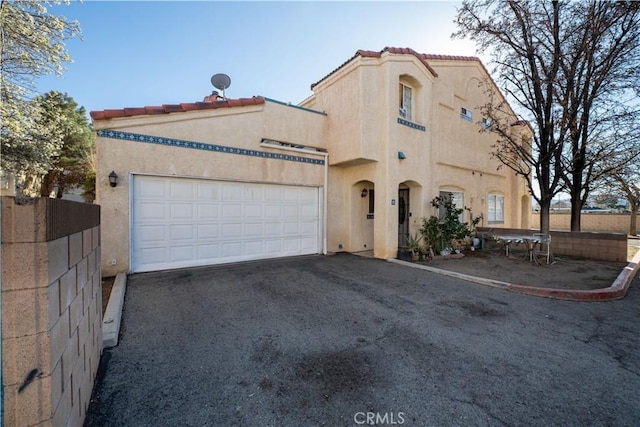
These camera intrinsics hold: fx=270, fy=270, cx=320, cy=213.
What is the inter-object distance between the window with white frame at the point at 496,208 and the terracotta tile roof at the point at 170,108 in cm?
1125

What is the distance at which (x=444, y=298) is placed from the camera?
4891 millimetres

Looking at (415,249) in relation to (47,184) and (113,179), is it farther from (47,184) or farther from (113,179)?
(47,184)

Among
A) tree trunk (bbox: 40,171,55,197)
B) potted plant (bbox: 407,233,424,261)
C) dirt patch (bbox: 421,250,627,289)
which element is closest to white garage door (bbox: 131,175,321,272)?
potted plant (bbox: 407,233,424,261)

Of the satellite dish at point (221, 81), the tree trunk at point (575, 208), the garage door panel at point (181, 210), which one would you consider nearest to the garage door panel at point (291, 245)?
the garage door panel at point (181, 210)

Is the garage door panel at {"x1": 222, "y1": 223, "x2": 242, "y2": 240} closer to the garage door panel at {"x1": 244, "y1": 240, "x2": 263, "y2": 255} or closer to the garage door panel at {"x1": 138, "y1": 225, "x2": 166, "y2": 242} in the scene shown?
the garage door panel at {"x1": 244, "y1": 240, "x2": 263, "y2": 255}

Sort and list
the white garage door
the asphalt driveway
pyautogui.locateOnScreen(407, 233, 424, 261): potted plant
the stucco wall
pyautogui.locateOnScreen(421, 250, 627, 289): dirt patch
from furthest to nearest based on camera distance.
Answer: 1. pyautogui.locateOnScreen(407, 233, 424, 261): potted plant
2. the white garage door
3. the stucco wall
4. pyautogui.locateOnScreen(421, 250, 627, 289): dirt patch
5. the asphalt driveway

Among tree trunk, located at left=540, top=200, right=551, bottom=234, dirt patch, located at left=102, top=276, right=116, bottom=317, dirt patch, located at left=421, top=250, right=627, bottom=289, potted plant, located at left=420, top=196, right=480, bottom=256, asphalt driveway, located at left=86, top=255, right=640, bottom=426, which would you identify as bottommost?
asphalt driveway, located at left=86, top=255, right=640, bottom=426

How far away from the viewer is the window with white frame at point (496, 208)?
12641 mm

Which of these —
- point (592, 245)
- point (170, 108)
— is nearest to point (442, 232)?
point (592, 245)

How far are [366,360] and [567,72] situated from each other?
10247 millimetres

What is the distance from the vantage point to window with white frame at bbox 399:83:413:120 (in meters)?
9.01

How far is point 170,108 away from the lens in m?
6.57

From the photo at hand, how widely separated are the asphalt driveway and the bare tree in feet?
18.0

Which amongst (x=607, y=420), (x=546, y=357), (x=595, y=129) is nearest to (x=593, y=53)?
(x=595, y=129)
